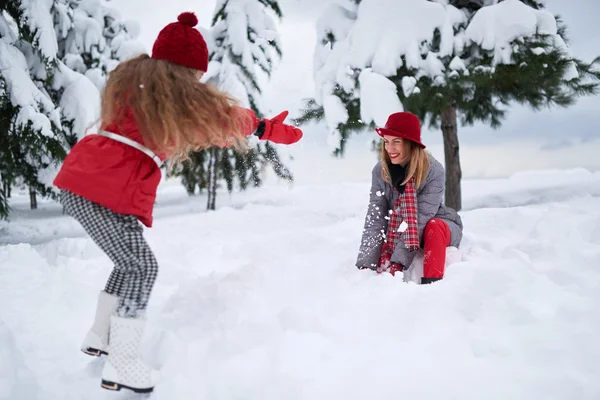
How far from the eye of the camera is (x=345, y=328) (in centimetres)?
233

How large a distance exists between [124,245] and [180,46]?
1.08 metres

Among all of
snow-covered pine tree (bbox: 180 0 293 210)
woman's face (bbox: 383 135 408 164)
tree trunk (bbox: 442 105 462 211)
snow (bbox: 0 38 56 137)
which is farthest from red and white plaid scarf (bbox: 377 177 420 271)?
snow-covered pine tree (bbox: 180 0 293 210)

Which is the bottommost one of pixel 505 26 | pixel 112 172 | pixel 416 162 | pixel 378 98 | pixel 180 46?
pixel 112 172

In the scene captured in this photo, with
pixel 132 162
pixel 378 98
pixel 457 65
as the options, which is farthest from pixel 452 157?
pixel 132 162

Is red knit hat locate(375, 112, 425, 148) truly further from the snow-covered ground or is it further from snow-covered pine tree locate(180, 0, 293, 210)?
snow-covered pine tree locate(180, 0, 293, 210)

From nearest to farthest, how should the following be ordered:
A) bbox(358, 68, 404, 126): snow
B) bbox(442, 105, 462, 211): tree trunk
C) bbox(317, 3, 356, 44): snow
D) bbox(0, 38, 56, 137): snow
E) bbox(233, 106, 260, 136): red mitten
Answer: bbox(233, 106, 260, 136): red mitten, bbox(0, 38, 56, 137): snow, bbox(358, 68, 404, 126): snow, bbox(317, 3, 356, 44): snow, bbox(442, 105, 462, 211): tree trunk

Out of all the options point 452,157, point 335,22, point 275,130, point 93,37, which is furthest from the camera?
point 93,37

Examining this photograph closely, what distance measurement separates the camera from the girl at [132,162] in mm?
1989

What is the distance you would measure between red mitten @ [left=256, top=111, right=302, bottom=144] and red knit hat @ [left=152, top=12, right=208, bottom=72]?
1.88 feet

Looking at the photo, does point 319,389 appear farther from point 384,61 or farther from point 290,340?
point 384,61

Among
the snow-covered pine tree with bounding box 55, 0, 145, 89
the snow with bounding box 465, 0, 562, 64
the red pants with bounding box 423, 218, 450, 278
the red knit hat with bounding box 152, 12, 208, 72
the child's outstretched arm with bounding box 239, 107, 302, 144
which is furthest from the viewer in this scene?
the snow-covered pine tree with bounding box 55, 0, 145, 89

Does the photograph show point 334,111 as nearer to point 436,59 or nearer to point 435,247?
point 436,59

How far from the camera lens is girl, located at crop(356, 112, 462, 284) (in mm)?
3254

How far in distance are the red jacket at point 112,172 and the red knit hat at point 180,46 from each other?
401mm
